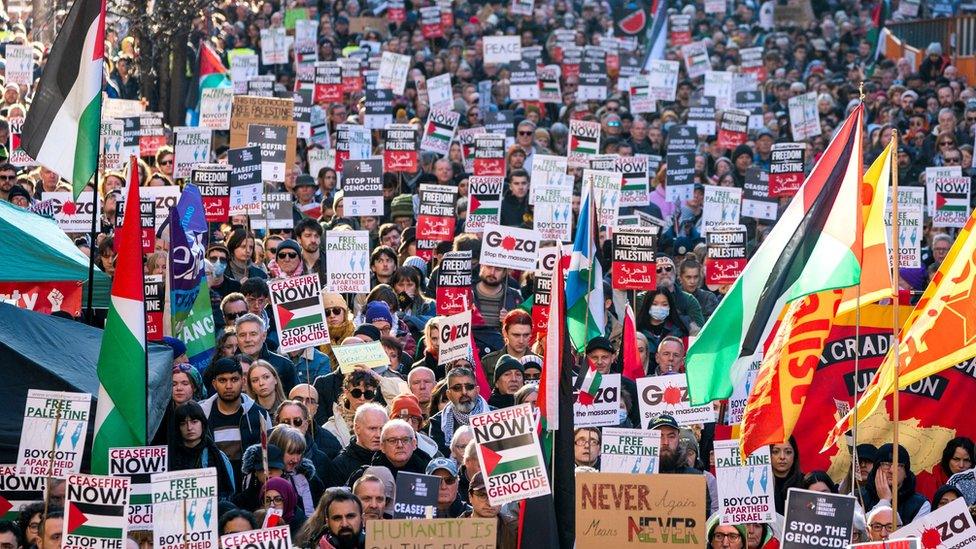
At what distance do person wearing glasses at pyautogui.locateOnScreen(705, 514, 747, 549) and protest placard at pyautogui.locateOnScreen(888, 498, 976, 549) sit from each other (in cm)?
102

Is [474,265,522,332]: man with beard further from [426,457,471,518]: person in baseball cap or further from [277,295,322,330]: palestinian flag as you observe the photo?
[426,457,471,518]: person in baseball cap

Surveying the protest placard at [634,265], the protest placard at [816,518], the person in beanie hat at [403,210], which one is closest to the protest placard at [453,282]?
the protest placard at [634,265]

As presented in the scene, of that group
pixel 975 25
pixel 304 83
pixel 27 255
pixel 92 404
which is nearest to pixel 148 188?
pixel 27 255

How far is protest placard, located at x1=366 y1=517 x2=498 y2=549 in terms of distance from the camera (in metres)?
9.08

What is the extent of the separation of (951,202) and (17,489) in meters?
11.1

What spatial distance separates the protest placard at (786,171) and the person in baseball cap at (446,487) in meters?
9.48

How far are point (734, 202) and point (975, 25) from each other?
12404 millimetres

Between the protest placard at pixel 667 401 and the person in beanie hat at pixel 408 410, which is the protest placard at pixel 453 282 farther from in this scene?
the person in beanie hat at pixel 408 410

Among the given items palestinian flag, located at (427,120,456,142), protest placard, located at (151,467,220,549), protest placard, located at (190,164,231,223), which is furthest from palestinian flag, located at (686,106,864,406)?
palestinian flag, located at (427,120,456,142)

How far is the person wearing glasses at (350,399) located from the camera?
12000 mm

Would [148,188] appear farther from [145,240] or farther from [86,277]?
[86,277]

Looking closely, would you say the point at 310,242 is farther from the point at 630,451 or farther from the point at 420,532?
the point at 420,532

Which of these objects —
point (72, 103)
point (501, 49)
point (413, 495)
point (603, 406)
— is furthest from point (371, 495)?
point (501, 49)

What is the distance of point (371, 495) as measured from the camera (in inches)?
393
